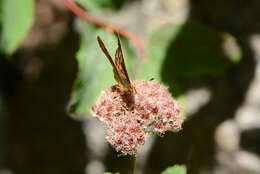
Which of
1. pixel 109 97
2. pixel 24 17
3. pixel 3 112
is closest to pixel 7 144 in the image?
pixel 3 112

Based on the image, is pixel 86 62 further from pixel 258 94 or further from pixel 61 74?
pixel 61 74

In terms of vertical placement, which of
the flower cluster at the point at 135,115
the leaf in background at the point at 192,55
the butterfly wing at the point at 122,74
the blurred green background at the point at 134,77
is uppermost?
the butterfly wing at the point at 122,74

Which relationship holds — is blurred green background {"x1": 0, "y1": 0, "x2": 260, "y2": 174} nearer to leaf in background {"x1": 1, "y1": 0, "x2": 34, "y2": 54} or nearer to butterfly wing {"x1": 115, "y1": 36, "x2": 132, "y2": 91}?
leaf in background {"x1": 1, "y1": 0, "x2": 34, "y2": 54}

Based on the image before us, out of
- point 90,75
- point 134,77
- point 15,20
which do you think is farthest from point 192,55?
point 15,20

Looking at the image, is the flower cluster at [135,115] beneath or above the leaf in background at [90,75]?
above

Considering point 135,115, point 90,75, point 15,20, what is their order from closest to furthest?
point 135,115 < point 90,75 < point 15,20

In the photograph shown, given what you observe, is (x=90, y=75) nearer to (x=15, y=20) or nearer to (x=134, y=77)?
(x=134, y=77)

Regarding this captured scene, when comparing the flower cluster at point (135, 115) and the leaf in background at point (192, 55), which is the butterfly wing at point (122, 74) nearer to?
the flower cluster at point (135, 115)

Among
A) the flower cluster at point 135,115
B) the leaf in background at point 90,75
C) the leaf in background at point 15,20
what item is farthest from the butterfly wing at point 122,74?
the leaf in background at point 15,20
